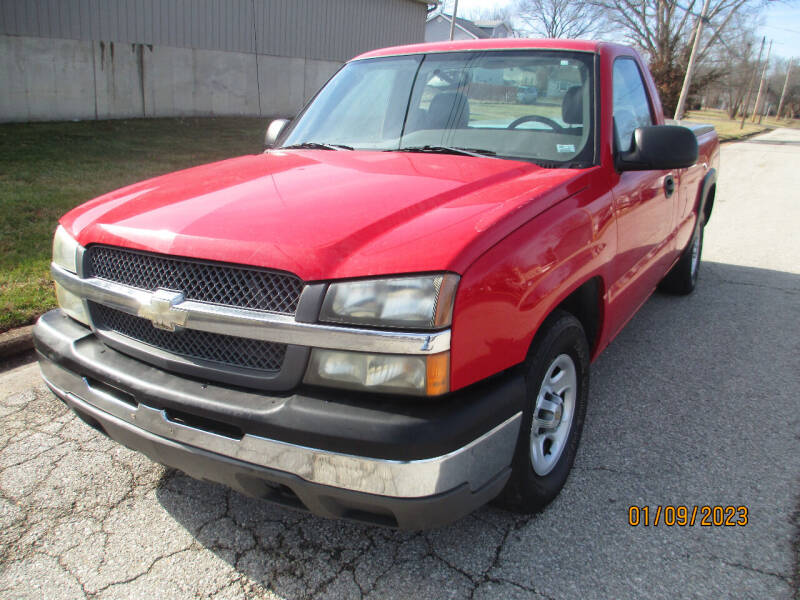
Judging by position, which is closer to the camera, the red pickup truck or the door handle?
the red pickup truck

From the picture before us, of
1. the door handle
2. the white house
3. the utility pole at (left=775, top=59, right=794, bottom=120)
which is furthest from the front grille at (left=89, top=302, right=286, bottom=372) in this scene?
the utility pole at (left=775, top=59, right=794, bottom=120)

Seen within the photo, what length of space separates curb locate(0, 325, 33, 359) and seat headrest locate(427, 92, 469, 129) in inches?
110

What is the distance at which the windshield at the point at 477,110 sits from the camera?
2.90 metres

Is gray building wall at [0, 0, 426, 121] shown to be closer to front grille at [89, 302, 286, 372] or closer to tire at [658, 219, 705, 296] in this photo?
tire at [658, 219, 705, 296]

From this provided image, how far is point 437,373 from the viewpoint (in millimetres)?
1763

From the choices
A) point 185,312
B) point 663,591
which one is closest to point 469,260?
point 185,312

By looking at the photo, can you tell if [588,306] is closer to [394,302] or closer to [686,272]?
[394,302]

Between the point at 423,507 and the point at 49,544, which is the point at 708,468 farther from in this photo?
the point at 49,544

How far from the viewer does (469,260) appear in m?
1.82

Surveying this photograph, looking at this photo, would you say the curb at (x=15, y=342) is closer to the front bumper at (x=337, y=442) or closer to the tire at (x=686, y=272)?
the front bumper at (x=337, y=442)

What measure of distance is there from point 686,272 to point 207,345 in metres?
4.38

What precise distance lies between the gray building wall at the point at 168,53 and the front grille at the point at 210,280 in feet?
30.1

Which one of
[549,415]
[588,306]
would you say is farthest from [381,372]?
[588,306]

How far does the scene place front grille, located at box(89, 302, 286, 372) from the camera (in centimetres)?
192
